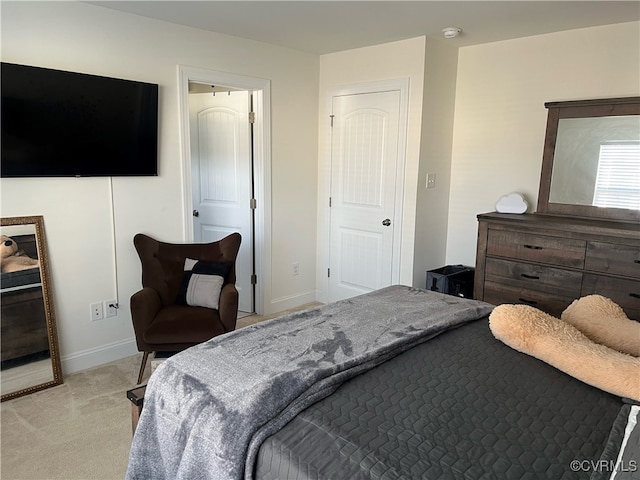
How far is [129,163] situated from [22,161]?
2.09 feet

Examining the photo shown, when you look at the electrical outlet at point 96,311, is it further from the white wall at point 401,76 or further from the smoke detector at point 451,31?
the smoke detector at point 451,31

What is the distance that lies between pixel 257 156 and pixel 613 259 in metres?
2.78

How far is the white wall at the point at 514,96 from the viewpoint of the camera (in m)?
3.19

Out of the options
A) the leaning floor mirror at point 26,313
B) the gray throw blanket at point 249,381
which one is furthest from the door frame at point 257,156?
the gray throw blanket at point 249,381

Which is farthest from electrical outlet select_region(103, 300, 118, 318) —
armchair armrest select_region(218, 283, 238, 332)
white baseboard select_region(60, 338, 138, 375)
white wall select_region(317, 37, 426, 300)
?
white wall select_region(317, 37, 426, 300)

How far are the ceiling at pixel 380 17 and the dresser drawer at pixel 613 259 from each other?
57.9 inches

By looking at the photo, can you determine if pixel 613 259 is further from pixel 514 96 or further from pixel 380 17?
pixel 380 17

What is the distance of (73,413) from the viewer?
2574mm

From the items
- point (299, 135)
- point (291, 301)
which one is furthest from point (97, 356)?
point (299, 135)

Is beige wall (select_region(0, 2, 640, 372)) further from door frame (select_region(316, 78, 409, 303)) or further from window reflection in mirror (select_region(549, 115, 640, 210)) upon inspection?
window reflection in mirror (select_region(549, 115, 640, 210))

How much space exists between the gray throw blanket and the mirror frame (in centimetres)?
198

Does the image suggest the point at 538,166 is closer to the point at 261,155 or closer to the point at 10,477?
the point at 261,155

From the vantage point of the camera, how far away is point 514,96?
11.9ft

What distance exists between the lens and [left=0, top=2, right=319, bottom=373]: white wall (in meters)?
2.71
